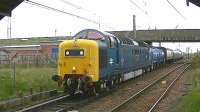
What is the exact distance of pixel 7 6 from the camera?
39.3ft

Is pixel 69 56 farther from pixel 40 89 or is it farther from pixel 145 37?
pixel 145 37

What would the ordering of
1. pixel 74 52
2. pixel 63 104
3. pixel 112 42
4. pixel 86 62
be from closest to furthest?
1. pixel 63 104
2. pixel 86 62
3. pixel 74 52
4. pixel 112 42

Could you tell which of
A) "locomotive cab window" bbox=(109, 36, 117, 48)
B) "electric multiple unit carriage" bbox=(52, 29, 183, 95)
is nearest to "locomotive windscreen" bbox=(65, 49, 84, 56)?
"electric multiple unit carriage" bbox=(52, 29, 183, 95)

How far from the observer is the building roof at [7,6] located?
11.8 m

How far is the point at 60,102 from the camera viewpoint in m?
17.7

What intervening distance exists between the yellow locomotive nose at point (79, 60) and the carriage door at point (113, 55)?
235 centimetres

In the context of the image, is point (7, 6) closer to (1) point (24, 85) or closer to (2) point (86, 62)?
(2) point (86, 62)

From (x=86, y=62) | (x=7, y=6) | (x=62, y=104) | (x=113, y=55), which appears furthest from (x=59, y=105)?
(x=7, y=6)

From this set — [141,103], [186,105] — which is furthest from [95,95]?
[186,105]

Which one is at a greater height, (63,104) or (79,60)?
(79,60)

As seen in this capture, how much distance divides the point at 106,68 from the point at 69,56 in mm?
2215

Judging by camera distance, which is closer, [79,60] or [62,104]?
[62,104]

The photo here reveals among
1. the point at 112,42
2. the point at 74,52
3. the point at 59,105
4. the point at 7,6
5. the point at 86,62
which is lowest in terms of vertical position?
the point at 59,105

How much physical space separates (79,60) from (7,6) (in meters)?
6.97
